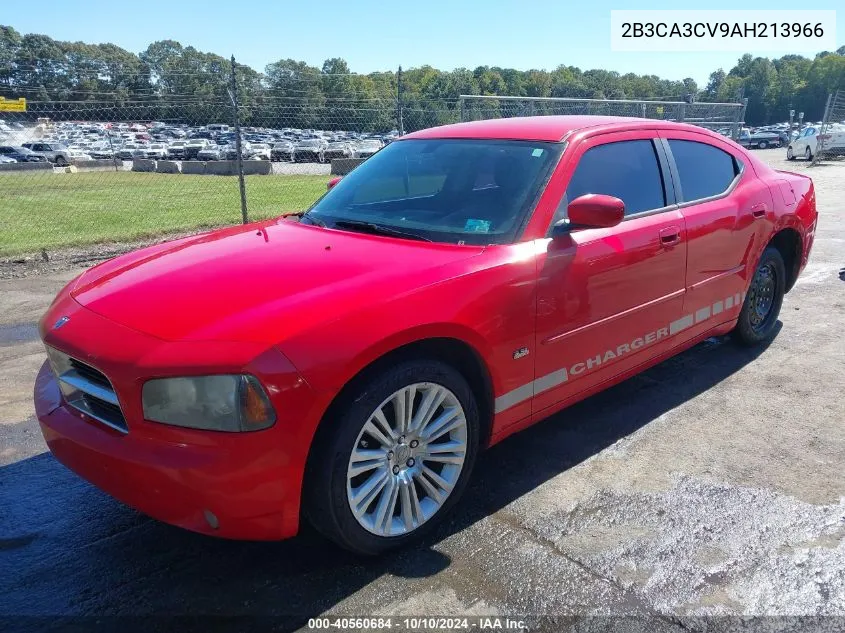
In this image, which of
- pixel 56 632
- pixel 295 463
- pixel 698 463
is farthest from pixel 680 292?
pixel 56 632

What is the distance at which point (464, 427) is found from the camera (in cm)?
286

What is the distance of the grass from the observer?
1014cm

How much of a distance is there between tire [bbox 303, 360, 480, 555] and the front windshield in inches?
31.2

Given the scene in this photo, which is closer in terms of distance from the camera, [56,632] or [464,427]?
[56,632]

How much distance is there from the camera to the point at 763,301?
504 centimetres

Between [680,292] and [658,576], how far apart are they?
1.83 metres

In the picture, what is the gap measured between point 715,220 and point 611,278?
3.86ft

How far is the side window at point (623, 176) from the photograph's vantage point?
11.2 ft

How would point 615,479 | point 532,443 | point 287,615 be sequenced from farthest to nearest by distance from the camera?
point 532,443 → point 615,479 → point 287,615

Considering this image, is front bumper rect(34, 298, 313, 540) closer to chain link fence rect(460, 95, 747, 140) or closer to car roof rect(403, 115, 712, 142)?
car roof rect(403, 115, 712, 142)

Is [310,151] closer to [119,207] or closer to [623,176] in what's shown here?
[119,207]

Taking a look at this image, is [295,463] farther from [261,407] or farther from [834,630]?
[834,630]

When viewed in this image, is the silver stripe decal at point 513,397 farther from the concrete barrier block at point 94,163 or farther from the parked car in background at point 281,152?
the concrete barrier block at point 94,163

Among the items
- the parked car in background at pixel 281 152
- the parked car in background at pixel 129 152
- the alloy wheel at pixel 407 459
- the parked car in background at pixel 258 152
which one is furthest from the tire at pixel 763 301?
the parked car in background at pixel 129 152
